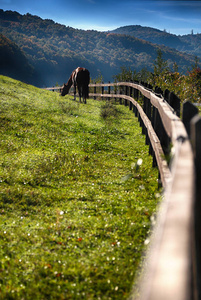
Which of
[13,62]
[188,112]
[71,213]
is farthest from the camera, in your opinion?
[13,62]

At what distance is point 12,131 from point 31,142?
1.39 meters

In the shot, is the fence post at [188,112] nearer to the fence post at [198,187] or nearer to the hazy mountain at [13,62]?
the fence post at [198,187]

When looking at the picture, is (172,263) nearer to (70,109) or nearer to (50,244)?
(50,244)

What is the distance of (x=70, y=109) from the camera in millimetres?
16000

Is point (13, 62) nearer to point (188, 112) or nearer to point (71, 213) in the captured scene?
point (71, 213)

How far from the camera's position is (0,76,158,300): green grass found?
3.52 meters

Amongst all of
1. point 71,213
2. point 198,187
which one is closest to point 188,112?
point 198,187

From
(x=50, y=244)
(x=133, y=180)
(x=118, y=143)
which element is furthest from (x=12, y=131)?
(x=50, y=244)

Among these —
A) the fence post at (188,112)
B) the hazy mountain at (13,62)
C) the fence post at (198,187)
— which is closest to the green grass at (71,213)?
the fence post at (198,187)

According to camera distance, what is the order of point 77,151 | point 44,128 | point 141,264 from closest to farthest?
1. point 141,264
2. point 77,151
3. point 44,128

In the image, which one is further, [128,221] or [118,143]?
[118,143]

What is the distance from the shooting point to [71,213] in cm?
524

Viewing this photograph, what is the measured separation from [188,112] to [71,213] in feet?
10.5

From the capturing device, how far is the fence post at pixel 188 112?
9.09 ft
